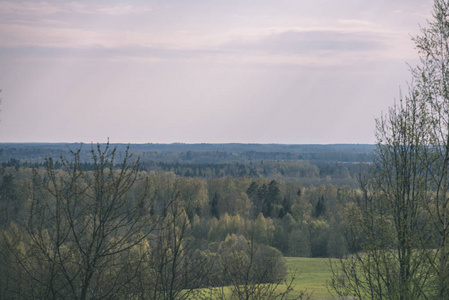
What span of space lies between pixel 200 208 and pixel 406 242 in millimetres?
98777

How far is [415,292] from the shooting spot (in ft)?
42.9

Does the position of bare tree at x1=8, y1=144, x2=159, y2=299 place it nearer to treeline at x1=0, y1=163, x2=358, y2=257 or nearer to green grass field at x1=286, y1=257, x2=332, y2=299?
green grass field at x1=286, y1=257, x2=332, y2=299

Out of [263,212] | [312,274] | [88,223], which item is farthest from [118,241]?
[263,212]

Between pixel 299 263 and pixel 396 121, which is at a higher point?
pixel 396 121

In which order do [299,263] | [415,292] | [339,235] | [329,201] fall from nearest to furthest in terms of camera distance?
[415,292]
[299,263]
[339,235]
[329,201]

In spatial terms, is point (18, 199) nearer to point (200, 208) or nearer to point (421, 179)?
point (200, 208)

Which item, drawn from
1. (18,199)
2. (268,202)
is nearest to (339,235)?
(268,202)

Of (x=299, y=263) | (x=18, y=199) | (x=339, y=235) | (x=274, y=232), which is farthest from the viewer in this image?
(x=18, y=199)

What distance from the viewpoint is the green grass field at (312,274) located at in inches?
2066

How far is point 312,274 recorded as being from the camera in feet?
218

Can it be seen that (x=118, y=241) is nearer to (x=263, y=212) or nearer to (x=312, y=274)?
(x=312, y=274)

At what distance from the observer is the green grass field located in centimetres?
5247

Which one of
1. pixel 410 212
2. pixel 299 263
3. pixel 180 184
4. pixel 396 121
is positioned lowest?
pixel 299 263

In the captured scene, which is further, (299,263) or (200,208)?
(200,208)
